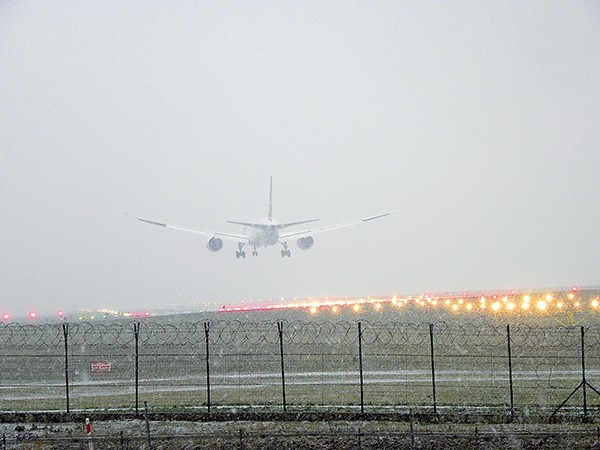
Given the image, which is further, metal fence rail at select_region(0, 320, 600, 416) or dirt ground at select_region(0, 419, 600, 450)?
metal fence rail at select_region(0, 320, 600, 416)

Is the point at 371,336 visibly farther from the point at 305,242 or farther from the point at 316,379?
the point at 305,242

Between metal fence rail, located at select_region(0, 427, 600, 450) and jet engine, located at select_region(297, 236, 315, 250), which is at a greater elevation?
jet engine, located at select_region(297, 236, 315, 250)

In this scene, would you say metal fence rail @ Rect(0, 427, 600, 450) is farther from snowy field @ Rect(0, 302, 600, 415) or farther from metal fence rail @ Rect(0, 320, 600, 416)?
snowy field @ Rect(0, 302, 600, 415)

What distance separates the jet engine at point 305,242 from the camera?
416ft

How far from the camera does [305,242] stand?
5034 inches

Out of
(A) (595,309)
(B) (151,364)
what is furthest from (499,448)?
(A) (595,309)

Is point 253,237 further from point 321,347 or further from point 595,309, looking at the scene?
point 321,347

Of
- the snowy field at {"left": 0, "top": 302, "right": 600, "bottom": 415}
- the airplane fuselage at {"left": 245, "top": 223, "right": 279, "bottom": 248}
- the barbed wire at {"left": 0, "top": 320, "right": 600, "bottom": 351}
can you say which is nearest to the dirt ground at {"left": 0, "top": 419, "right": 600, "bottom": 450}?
the snowy field at {"left": 0, "top": 302, "right": 600, "bottom": 415}

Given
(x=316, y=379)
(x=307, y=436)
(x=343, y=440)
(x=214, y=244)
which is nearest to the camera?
(x=343, y=440)

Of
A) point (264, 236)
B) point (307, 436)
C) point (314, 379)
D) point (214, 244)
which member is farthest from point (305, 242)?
point (307, 436)

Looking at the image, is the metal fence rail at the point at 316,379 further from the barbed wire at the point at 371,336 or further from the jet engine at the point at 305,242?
the jet engine at the point at 305,242

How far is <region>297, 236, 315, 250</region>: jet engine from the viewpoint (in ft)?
416

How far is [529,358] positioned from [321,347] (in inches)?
552

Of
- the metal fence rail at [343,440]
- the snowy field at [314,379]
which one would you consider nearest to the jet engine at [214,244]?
the snowy field at [314,379]
